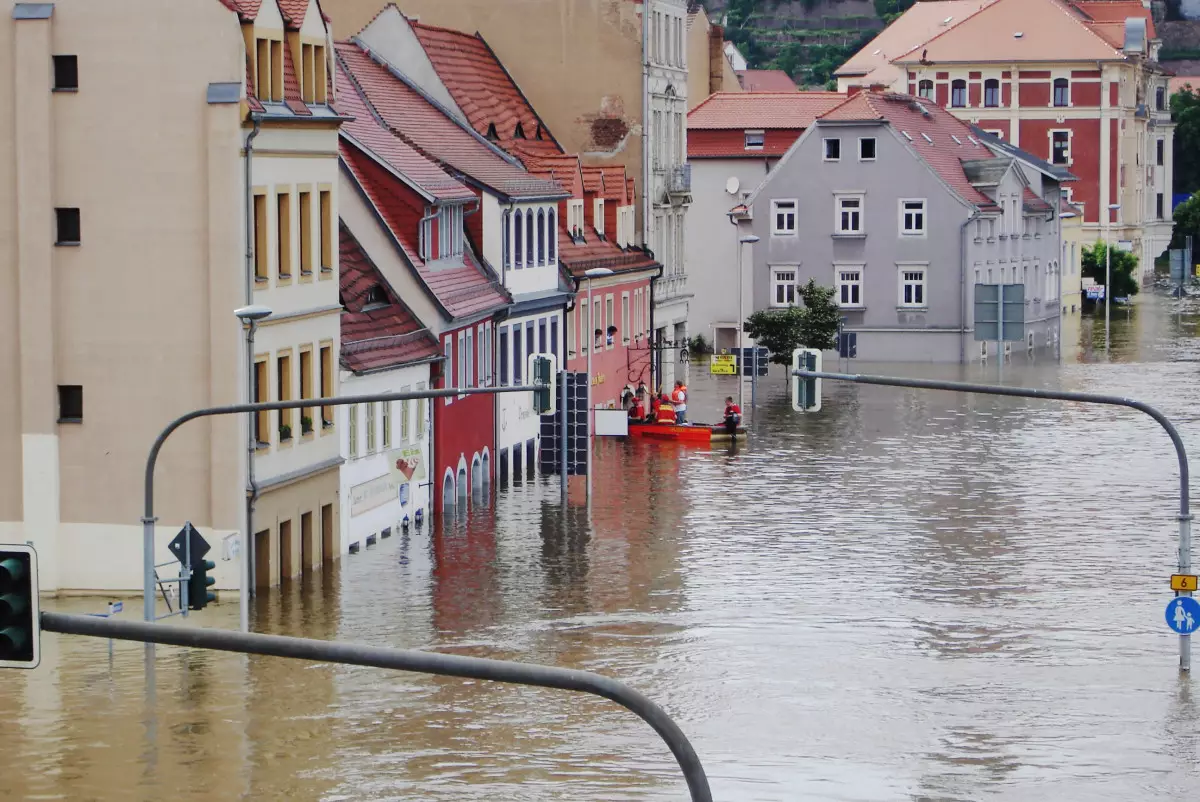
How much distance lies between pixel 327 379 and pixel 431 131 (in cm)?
1904

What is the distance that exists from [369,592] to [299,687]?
7.39 meters

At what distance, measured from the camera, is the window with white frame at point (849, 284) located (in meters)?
95.0

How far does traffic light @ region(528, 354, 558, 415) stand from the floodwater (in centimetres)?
405

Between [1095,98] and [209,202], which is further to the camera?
[1095,98]

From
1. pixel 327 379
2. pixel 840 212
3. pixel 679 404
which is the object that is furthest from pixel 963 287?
pixel 327 379

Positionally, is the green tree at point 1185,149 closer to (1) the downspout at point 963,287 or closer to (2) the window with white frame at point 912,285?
(1) the downspout at point 963,287

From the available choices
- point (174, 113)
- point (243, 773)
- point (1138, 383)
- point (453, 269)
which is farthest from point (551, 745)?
point (1138, 383)

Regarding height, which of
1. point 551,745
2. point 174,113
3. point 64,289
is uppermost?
point 174,113

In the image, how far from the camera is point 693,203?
101000 millimetres

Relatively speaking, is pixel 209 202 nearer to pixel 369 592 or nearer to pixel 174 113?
pixel 174 113

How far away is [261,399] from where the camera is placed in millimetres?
41094

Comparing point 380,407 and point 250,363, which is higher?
point 250,363

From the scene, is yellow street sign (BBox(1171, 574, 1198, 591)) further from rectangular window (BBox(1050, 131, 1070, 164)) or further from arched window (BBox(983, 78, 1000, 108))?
rectangular window (BBox(1050, 131, 1070, 164))

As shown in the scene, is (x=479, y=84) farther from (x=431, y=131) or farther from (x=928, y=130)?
(x=928, y=130)
